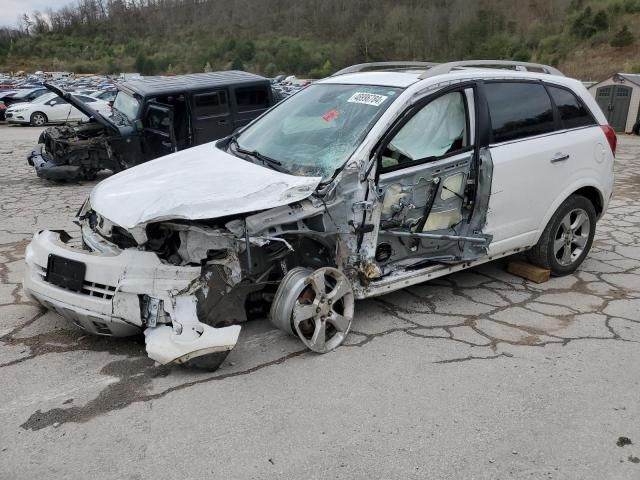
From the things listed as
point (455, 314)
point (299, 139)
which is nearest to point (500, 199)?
point (455, 314)

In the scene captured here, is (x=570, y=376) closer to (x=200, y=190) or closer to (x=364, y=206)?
(x=364, y=206)

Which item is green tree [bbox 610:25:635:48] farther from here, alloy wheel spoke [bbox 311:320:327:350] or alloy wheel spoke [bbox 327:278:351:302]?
alloy wheel spoke [bbox 311:320:327:350]

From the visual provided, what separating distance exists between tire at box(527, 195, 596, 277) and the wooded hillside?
3369 centimetres

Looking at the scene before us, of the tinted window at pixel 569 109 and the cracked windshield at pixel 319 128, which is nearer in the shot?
the cracked windshield at pixel 319 128

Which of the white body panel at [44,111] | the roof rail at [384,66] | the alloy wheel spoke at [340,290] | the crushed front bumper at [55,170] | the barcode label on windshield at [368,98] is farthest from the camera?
the white body panel at [44,111]

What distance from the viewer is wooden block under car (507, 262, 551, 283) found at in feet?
15.9

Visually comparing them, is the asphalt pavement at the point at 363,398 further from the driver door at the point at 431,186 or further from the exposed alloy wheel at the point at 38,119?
the exposed alloy wheel at the point at 38,119

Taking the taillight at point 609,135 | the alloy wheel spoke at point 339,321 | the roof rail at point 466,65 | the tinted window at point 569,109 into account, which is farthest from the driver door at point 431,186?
the taillight at point 609,135

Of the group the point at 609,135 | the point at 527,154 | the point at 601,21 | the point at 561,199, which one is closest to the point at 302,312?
the point at 527,154

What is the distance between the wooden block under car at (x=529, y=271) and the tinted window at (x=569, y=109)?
4.10 ft

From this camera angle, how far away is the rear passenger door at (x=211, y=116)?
29.6 ft

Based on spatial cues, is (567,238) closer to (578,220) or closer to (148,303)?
(578,220)

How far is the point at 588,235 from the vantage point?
16.6 feet

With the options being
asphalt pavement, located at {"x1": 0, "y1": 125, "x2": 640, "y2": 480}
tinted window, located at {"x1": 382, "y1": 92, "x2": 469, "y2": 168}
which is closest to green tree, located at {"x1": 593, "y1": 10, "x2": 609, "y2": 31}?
asphalt pavement, located at {"x1": 0, "y1": 125, "x2": 640, "y2": 480}
